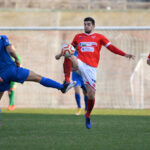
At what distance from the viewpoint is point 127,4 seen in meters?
35.3

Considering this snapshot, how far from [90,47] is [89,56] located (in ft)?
0.64

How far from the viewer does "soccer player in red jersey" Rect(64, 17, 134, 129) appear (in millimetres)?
8828

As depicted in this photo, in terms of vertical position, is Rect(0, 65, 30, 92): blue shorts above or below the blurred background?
above

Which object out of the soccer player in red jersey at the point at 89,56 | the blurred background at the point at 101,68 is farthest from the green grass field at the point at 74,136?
the blurred background at the point at 101,68

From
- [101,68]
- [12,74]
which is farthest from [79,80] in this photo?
[101,68]

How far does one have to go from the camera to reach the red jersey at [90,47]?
29.7 ft

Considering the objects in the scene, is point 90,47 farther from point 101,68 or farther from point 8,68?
point 101,68

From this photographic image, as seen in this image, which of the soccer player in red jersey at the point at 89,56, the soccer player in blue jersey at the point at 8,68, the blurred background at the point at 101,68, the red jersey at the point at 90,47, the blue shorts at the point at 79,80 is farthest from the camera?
the blurred background at the point at 101,68

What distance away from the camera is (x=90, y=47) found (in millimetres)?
9141

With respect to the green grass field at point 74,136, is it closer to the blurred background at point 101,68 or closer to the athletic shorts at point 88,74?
the athletic shorts at point 88,74

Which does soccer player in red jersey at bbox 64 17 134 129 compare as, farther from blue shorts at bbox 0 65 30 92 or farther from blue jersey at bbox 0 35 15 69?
blue jersey at bbox 0 35 15 69

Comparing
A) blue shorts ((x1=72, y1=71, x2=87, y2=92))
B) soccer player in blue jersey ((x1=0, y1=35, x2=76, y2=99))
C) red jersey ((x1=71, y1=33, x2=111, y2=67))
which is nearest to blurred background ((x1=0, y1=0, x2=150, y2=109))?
blue shorts ((x1=72, y1=71, x2=87, y2=92))

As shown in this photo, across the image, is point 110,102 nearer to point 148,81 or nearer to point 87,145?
point 148,81

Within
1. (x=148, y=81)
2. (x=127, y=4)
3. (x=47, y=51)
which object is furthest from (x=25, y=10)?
(x=148, y=81)
